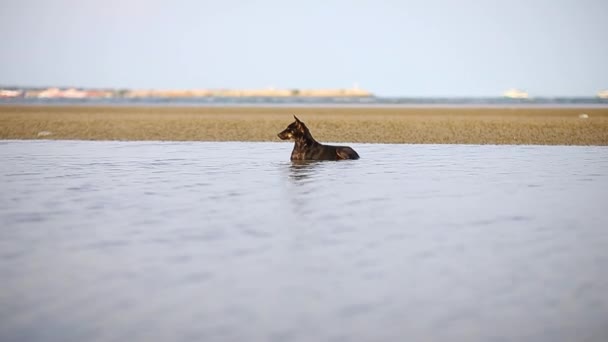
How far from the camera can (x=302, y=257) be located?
8.69 m

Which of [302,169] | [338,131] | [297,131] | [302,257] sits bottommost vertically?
[338,131]

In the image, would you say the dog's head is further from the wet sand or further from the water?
the wet sand

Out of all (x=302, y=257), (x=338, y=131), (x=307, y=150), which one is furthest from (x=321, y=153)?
(x=338, y=131)

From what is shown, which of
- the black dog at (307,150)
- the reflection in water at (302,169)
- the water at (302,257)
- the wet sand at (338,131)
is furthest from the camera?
the wet sand at (338,131)

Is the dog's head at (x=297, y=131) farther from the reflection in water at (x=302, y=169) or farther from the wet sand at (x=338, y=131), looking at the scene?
the wet sand at (x=338, y=131)

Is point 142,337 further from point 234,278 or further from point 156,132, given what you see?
point 156,132

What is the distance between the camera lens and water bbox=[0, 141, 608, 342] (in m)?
6.31

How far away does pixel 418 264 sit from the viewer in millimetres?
8352

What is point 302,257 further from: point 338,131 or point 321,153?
point 338,131

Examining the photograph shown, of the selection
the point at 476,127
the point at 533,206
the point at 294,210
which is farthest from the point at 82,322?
the point at 476,127

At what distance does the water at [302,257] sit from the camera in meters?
6.31

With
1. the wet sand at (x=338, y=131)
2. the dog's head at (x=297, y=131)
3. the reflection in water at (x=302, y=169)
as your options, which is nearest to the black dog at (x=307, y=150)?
the dog's head at (x=297, y=131)

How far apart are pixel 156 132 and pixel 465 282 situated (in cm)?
2776

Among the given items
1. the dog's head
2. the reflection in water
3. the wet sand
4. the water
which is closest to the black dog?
the dog's head
